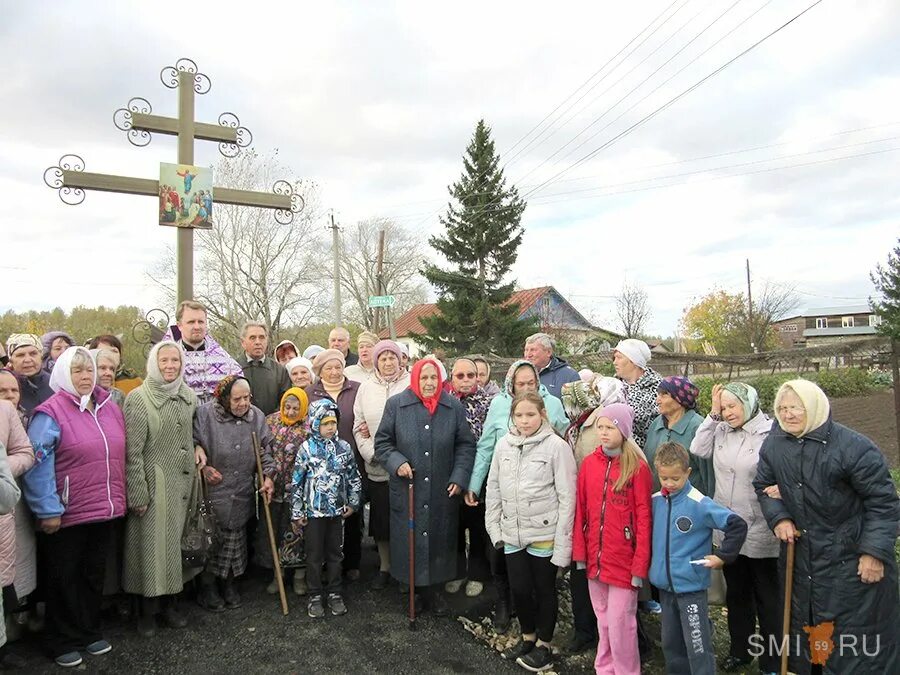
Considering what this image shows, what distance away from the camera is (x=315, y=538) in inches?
172

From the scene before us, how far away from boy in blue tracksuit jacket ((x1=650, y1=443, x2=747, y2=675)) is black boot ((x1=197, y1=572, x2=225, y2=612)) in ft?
10.1

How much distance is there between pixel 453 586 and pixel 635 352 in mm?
2361

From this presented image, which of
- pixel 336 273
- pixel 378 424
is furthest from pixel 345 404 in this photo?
pixel 336 273

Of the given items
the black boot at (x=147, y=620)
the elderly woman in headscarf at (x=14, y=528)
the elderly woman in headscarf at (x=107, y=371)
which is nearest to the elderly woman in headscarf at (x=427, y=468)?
the black boot at (x=147, y=620)

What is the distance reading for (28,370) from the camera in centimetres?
427

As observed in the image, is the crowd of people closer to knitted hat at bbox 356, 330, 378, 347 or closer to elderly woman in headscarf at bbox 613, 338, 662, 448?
elderly woman in headscarf at bbox 613, 338, 662, 448

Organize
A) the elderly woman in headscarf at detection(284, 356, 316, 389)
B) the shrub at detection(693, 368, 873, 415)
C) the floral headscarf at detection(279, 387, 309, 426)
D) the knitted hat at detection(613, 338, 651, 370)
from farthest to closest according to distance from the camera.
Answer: the shrub at detection(693, 368, 873, 415) < the elderly woman in headscarf at detection(284, 356, 316, 389) < the floral headscarf at detection(279, 387, 309, 426) < the knitted hat at detection(613, 338, 651, 370)

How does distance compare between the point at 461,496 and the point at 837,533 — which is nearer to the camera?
the point at 837,533

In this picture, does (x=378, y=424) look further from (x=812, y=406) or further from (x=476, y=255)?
(x=476, y=255)

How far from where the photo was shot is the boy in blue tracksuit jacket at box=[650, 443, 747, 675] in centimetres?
315

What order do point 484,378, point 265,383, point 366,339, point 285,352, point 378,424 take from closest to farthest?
point 378,424
point 484,378
point 265,383
point 366,339
point 285,352

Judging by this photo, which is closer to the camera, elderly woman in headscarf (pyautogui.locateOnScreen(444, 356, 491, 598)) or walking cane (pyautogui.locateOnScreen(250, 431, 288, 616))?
walking cane (pyautogui.locateOnScreen(250, 431, 288, 616))

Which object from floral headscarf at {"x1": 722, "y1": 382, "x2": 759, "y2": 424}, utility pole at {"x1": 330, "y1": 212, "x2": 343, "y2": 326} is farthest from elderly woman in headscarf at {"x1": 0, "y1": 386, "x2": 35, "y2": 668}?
utility pole at {"x1": 330, "y1": 212, "x2": 343, "y2": 326}

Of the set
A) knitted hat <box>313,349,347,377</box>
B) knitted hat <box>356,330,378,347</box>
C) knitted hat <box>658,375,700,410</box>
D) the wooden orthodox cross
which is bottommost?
knitted hat <box>658,375,700,410</box>
